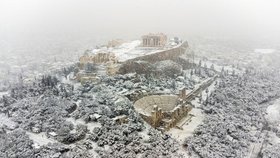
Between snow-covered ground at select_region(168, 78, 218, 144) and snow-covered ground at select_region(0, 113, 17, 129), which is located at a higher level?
snow-covered ground at select_region(0, 113, 17, 129)

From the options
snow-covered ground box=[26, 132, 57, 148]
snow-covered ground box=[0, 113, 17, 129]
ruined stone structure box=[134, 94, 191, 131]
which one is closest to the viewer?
snow-covered ground box=[26, 132, 57, 148]

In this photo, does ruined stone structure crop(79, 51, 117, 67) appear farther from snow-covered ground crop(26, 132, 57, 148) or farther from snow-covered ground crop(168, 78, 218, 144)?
snow-covered ground crop(26, 132, 57, 148)

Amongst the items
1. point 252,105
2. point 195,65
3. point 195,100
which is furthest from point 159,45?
point 252,105

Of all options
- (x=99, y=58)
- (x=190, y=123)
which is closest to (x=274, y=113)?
(x=190, y=123)

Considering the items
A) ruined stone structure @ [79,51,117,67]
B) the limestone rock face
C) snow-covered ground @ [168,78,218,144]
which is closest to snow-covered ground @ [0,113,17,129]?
ruined stone structure @ [79,51,117,67]

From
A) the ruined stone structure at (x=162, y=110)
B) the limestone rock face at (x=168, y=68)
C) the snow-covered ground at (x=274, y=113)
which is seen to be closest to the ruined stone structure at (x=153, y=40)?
the limestone rock face at (x=168, y=68)

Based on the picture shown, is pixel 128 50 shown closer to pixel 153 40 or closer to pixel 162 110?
pixel 153 40

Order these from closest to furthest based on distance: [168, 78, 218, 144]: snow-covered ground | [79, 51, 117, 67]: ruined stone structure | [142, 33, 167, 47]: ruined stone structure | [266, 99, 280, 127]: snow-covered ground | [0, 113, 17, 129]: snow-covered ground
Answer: [168, 78, 218, 144]: snow-covered ground
[0, 113, 17, 129]: snow-covered ground
[266, 99, 280, 127]: snow-covered ground
[79, 51, 117, 67]: ruined stone structure
[142, 33, 167, 47]: ruined stone structure

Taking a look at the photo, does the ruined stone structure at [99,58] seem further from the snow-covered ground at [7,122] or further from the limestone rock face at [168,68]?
the snow-covered ground at [7,122]
